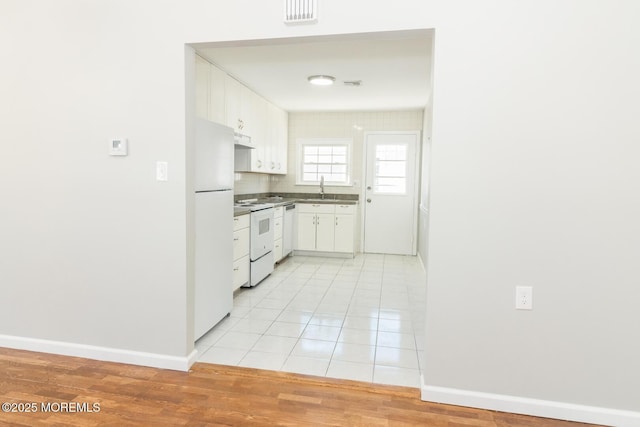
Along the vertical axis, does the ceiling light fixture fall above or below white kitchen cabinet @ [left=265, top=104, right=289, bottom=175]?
above

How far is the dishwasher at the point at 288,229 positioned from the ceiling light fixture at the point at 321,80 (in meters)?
1.89

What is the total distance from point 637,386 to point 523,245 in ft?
→ 2.80

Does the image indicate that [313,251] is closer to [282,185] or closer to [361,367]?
[282,185]

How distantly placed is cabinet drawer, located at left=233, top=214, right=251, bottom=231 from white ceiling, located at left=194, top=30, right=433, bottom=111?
4.87 feet

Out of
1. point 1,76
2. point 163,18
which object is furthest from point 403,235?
point 1,76

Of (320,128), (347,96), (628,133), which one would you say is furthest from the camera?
(320,128)

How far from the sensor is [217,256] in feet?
9.78

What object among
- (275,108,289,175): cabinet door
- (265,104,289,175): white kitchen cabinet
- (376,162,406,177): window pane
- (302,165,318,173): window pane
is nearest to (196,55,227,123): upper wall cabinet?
(265,104,289,175): white kitchen cabinet

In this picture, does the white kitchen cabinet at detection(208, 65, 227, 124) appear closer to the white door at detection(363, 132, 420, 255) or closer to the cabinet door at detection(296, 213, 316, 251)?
the cabinet door at detection(296, 213, 316, 251)

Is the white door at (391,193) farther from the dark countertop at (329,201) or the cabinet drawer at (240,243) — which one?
the cabinet drawer at (240,243)

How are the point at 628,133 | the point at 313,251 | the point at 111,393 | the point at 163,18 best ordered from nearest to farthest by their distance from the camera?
1. the point at 628,133
2. the point at 111,393
3. the point at 163,18
4. the point at 313,251

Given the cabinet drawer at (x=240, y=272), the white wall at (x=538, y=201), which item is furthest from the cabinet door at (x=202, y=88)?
the white wall at (x=538, y=201)

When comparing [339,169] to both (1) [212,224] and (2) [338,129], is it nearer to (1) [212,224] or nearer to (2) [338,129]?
(2) [338,129]

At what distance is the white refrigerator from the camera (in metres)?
2.66
